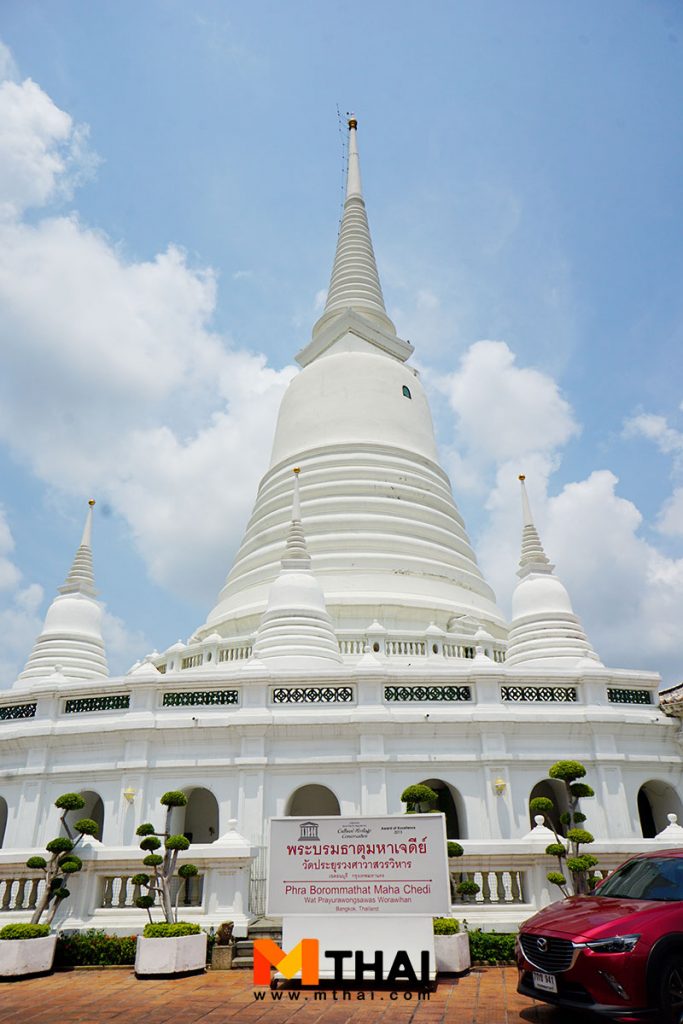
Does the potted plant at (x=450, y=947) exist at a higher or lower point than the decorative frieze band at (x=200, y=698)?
lower

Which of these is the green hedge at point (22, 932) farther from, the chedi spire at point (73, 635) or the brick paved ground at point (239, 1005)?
the chedi spire at point (73, 635)

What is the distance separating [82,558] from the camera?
28.6 metres

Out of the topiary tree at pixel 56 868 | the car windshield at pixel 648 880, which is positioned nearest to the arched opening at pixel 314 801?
the topiary tree at pixel 56 868

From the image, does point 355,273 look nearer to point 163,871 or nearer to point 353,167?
point 353,167

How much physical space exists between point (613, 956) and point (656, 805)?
14540 millimetres

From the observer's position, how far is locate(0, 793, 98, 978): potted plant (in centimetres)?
1181

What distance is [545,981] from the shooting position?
771 cm

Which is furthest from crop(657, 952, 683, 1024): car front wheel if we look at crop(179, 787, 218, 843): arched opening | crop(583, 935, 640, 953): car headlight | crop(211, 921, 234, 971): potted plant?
crop(179, 787, 218, 843): arched opening

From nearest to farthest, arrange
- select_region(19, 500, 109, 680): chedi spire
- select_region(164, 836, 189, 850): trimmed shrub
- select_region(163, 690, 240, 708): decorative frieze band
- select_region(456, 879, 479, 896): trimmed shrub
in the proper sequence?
select_region(164, 836, 189, 850): trimmed shrub < select_region(456, 879, 479, 896): trimmed shrub < select_region(163, 690, 240, 708): decorative frieze band < select_region(19, 500, 109, 680): chedi spire

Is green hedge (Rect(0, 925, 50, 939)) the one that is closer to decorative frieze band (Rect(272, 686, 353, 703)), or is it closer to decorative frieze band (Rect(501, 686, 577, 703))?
decorative frieze band (Rect(272, 686, 353, 703))

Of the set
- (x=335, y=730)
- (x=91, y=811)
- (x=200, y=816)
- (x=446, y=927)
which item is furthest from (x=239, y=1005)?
(x=91, y=811)

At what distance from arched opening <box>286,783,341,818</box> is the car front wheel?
1281cm

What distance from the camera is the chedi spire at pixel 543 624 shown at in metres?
23.1

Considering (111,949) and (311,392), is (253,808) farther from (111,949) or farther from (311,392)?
(311,392)
